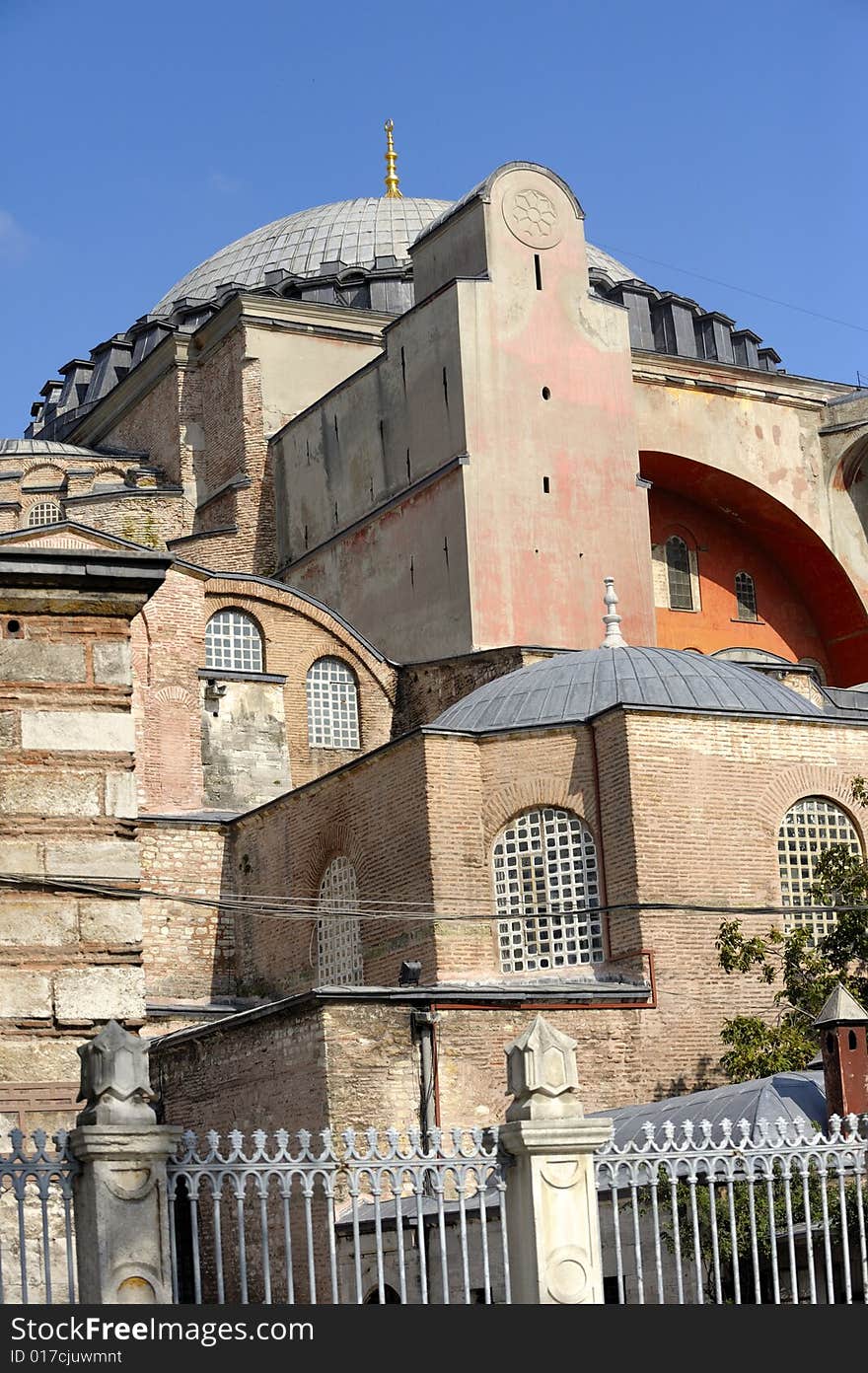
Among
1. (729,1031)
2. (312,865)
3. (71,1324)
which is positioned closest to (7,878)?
(71,1324)

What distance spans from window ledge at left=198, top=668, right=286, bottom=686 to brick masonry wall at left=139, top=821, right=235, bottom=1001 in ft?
8.68

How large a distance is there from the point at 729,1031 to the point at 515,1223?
12409mm

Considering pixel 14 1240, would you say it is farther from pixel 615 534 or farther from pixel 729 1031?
pixel 615 534

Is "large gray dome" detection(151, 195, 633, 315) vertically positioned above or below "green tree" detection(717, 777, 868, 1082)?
above

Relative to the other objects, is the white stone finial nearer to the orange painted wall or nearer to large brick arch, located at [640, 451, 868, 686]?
the orange painted wall

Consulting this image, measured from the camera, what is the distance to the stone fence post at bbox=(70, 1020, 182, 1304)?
29.5ft

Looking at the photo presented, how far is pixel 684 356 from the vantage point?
4041 centimetres

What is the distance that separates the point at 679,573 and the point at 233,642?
10141 millimetres

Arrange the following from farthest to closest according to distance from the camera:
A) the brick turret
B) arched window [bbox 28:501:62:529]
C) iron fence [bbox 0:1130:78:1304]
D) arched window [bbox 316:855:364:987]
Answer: arched window [bbox 28:501:62:529] < arched window [bbox 316:855:364:987] < the brick turret < iron fence [bbox 0:1130:78:1304]

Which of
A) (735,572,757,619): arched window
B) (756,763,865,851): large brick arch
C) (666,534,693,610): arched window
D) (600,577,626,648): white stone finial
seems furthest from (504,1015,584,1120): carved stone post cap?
(735,572,757,619): arched window

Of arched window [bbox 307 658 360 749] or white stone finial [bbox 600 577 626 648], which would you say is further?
arched window [bbox 307 658 360 749]

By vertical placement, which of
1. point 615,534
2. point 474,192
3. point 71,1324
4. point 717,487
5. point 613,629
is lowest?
point 71,1324

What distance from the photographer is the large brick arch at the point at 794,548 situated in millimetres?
38125

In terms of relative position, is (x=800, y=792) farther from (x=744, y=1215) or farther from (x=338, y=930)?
(x=744, y=1215)
